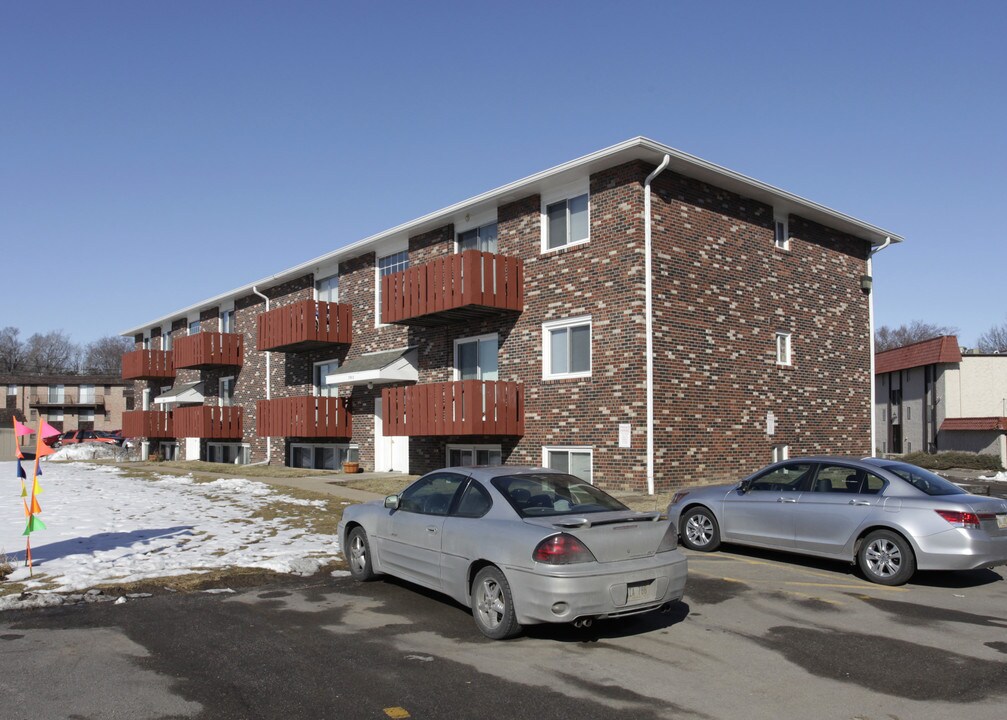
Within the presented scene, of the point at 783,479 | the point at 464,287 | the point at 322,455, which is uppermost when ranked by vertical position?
the point at 464,287

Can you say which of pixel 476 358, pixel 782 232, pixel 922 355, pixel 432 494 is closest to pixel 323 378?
pixel 476 358

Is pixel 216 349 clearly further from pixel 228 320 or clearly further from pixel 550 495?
pixel 550 495

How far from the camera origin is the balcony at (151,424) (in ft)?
128

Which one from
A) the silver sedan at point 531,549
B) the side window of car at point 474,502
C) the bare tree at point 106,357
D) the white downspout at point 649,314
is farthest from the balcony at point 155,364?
the bare tree at point 106,357

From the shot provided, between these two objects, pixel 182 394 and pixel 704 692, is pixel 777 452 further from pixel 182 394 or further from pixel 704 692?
pixel 182 394

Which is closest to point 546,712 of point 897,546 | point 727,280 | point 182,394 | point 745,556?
point 897,546

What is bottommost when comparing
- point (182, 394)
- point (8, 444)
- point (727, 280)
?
point (8, 444)

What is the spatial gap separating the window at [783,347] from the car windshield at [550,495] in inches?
584

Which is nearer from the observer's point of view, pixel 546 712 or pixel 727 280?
pixel 546 712

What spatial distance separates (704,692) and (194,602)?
5204 millimetres

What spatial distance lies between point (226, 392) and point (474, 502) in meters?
30.9

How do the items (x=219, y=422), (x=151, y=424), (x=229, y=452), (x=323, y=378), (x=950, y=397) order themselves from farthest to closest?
(x=151, y=424), (x=950, y=397), (x=229, y=452), (x=219, y=422), (x=323, y=378)

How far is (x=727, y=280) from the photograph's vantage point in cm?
1983

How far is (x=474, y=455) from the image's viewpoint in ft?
71.8
